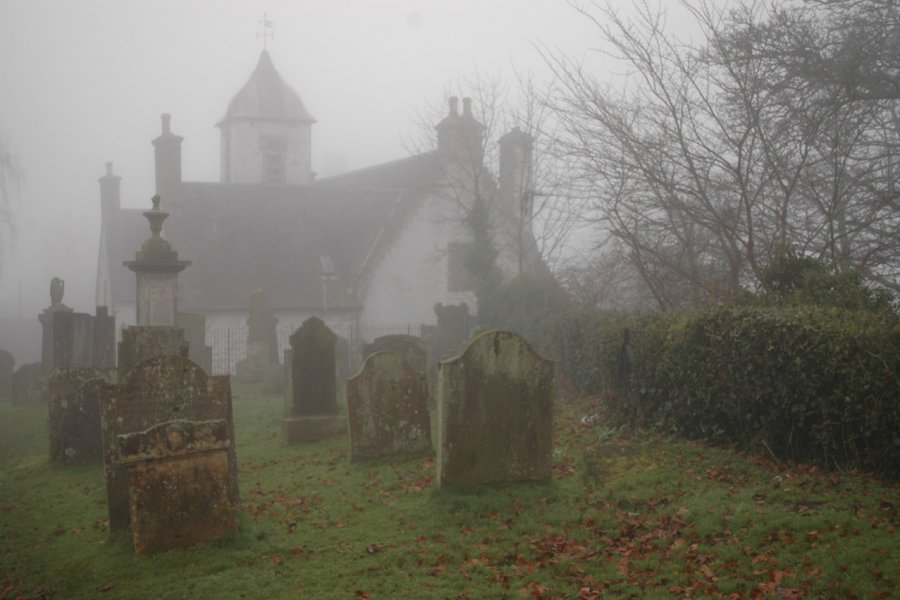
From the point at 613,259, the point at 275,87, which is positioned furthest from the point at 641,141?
the point at 275,87

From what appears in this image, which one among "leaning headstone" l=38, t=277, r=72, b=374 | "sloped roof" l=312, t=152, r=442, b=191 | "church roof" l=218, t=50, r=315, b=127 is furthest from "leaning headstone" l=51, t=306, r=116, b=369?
"church roof" l=218, t=50, r=315, b=127

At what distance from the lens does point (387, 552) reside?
23.4ft

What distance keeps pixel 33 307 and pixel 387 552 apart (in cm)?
8967

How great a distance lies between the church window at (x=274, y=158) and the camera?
45.2 metres

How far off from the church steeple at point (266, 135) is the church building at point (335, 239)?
18.9 ft

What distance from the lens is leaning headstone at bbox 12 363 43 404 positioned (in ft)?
69.6

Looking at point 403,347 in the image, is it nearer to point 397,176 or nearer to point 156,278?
point 156,278

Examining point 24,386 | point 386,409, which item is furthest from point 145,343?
point 24,386

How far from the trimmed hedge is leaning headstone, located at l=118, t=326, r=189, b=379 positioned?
6.30 metres

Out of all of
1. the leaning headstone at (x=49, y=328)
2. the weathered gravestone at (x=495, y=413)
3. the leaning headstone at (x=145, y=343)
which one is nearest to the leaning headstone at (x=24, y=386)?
the leaning headstone at (x=49, y=328)

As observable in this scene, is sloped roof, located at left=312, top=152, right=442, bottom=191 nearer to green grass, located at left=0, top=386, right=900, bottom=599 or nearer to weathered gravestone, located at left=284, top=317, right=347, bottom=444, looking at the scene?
weathered gravestone, located at left=284, top=317, right=347, bottom=444

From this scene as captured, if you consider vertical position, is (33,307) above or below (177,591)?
above

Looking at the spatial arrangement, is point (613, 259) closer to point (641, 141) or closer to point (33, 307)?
point (641, 141)

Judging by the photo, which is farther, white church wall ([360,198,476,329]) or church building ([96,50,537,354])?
white church wall ([360,198,476,329])
